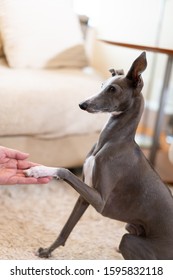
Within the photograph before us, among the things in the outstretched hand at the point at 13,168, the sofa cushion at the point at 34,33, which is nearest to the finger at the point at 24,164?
the outstretched hand at the point at 13,168

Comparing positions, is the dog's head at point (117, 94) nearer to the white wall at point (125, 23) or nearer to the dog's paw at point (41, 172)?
the dog's paw at point (41, 172)

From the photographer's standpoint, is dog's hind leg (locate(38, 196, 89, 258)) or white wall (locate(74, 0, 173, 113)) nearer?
dog's hind leg (locate(38, 196, 89, 258))

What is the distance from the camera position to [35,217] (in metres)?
1.63

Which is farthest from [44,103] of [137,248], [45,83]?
[137,248]

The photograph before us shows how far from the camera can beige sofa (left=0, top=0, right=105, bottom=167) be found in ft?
5.57

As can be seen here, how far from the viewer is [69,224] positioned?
4.33 feet

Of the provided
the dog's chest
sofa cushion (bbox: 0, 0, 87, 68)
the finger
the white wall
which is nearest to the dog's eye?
the dog's chest

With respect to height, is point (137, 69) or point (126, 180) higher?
point (137, 69)

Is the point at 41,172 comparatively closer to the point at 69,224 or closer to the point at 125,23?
the point at 69,224

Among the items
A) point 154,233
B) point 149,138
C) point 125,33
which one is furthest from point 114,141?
point 149,138

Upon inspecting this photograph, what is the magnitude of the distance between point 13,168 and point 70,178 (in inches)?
8.5

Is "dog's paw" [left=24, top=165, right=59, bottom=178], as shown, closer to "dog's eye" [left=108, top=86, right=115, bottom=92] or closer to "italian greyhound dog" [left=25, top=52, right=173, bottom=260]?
"italian greyhound dog" [left=25, top=52, right=173, bottom=260]

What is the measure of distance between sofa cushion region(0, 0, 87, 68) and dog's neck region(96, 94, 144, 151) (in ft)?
2.98

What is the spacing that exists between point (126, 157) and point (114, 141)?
55mm
